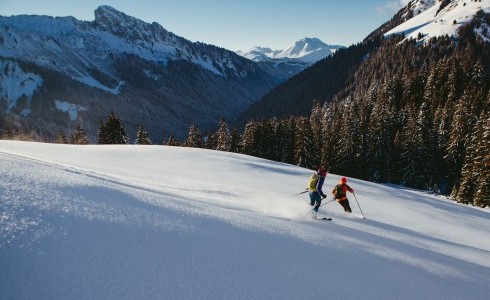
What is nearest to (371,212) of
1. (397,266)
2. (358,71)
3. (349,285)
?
(397,266)

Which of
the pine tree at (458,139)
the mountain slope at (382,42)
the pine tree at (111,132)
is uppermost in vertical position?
the mountain slope at (382,42)

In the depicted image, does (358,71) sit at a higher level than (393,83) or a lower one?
higher

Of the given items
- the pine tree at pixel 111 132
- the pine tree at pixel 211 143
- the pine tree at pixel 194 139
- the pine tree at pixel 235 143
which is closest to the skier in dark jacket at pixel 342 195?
the pine tree at pixel 111 132

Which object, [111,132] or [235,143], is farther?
[235,143]

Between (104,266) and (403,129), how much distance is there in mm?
66499

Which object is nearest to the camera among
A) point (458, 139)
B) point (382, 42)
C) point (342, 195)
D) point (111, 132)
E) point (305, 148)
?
point (342, 195)

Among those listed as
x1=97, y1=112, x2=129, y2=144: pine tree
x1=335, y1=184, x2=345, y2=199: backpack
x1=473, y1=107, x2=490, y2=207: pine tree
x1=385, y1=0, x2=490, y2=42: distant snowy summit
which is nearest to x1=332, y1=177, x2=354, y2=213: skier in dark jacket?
x1=335, y1=184, x2=345, y2=199: backpack

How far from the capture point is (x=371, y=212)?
53.8 ft

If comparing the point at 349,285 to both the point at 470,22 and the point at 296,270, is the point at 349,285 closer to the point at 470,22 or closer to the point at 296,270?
the point at 296,270

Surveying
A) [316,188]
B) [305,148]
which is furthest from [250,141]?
[316,188]

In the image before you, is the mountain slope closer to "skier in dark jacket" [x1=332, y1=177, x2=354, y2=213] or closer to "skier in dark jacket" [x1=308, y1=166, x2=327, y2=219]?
"skier in dark jacket" [x1=332, y1=177, x2=354, y2=213]

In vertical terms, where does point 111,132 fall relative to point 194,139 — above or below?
below

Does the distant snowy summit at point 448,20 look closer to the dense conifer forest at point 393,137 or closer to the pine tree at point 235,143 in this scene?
the dense conifer forest at point 393,137

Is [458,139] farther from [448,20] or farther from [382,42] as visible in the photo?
[382,42]
